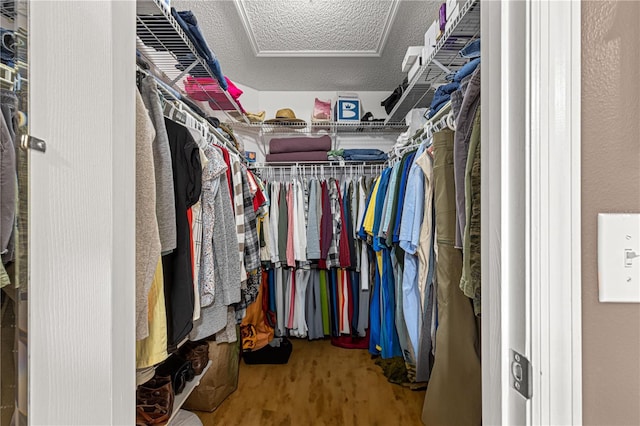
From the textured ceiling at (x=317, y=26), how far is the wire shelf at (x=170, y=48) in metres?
0.52

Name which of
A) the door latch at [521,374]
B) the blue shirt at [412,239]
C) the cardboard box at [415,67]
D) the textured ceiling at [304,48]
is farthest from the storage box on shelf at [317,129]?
the door latch at [521,374]

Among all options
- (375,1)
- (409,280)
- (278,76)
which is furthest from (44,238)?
(278,76)

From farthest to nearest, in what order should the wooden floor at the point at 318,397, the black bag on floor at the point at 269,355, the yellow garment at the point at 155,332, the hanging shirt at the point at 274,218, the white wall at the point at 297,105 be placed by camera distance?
the white wall at the point at 297,105, the hanging shirt at the point at 274,218, the black bag on floor at the point at 269,355, the wooden floor at the point at 318,397, the yellow garment at the point at 155,332

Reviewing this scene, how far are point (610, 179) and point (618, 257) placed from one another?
4.0 inches

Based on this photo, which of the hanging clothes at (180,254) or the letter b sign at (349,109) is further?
the letter b sign at (349,109)

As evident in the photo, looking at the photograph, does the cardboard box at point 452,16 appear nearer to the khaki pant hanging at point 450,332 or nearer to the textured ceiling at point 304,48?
the khaki pant hanging at point 450,332

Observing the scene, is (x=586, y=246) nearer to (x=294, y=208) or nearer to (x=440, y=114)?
(x=440, y=114)

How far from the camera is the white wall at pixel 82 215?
0.44 m

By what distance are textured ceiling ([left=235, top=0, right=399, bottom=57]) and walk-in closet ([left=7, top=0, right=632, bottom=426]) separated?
0.02 metres

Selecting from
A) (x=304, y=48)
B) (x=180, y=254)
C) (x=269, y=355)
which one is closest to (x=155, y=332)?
(x=180, y=254)

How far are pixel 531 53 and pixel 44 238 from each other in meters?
0.65

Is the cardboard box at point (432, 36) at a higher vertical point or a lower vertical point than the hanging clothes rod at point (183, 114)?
higher

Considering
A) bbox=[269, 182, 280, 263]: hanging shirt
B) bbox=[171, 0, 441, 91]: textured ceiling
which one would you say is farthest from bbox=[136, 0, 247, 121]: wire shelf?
bbox=[269, 182, 280, 263]: hanging shirt

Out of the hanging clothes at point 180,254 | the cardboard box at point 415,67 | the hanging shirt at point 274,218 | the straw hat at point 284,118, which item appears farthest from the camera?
the straw hat at point 284,118
